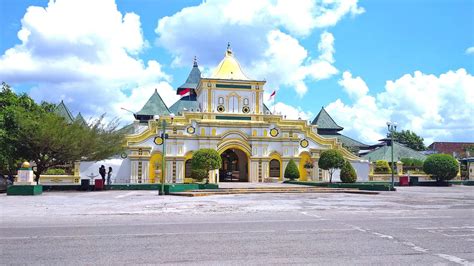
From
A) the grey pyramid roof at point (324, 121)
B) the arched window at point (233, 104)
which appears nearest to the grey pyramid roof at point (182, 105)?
the arched window at point (233, 104)

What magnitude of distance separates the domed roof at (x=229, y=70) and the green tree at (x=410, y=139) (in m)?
50.2

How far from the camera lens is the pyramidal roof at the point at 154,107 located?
171 ft

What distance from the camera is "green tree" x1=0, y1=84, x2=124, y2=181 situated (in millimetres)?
26719

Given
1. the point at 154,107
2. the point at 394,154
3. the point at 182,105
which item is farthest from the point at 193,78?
the point at 394,154

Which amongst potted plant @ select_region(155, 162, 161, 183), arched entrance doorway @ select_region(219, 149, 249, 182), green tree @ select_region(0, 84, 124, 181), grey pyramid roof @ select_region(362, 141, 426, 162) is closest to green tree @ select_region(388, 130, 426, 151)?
grey pyramid roof @ select_region(362, 141, 426, 162)

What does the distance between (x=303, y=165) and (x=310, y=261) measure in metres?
37.3

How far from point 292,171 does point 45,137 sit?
855 inches

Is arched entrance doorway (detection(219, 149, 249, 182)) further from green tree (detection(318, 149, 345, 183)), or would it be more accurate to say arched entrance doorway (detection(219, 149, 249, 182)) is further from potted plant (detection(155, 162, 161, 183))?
green tree (detection(318, 149, 345, 183))

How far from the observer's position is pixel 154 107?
173 ft

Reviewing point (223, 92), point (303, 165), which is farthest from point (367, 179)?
point (223, 92)

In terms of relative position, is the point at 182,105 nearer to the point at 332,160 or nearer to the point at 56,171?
the point at 56,171

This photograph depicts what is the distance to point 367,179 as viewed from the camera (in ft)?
148

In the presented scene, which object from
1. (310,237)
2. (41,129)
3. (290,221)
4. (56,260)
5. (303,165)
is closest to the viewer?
(56,260)

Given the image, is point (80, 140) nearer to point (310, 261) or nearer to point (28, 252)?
point (28, 252)
